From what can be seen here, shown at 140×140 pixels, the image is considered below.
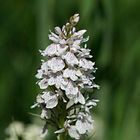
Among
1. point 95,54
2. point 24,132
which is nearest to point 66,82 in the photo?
point 24,132

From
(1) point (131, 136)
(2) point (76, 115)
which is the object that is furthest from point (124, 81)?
(2) point (76, 115)

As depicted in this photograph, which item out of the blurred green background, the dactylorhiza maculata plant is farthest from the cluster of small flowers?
the dactylorhiza maculata plant

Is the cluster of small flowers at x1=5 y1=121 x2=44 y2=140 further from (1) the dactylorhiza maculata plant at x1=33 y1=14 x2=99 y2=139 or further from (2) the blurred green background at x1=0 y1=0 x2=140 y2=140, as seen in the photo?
(1) the dactylorhiza maculata plant at x1=33 y1=14 x2=99 y2=139

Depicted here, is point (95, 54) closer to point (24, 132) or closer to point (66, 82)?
point (24, 132)

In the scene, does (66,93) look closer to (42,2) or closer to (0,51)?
(42,2)

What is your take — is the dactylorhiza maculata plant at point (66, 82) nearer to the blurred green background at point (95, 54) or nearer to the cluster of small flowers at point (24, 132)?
the cluster of small flowers at point (24, 132)
